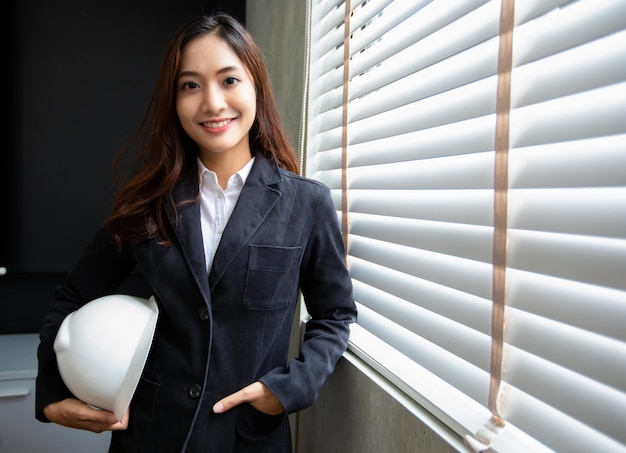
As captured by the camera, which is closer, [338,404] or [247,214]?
[247,214]

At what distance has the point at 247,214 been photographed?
1016 mm

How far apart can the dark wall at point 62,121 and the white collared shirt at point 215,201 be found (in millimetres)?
1245

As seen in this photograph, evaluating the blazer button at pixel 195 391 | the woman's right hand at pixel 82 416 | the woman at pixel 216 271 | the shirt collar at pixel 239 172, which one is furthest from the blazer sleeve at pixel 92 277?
the blazer button at pixel 195 391

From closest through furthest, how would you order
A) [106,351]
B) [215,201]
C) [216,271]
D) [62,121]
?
[106,351] → [216,271] → [215,201] → [62,121]

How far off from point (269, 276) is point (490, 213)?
483 millimetres

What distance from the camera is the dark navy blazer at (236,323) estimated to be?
976mm

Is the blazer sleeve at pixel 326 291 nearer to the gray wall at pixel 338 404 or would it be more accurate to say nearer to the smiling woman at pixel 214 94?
the gray wall at pixel 338 404

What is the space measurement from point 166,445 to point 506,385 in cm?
69

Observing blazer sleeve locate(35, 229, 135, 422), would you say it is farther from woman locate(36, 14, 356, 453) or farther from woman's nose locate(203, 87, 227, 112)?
woman's nose locate(203, 87, 227, 112)

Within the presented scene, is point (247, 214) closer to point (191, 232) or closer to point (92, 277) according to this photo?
point (191, 232)

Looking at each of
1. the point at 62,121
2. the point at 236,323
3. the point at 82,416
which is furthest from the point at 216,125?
the point at 62,121

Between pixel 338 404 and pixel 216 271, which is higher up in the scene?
pixel 216 271

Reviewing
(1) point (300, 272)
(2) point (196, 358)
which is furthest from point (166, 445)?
(1) point (300, 272)

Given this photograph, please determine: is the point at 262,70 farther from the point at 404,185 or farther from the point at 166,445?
the point at 166,445
